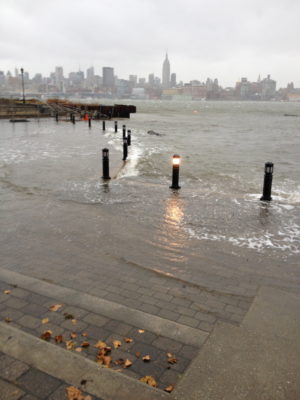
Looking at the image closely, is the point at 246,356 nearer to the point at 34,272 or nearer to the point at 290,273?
the point at 290,273

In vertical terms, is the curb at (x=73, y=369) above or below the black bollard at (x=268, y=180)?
below

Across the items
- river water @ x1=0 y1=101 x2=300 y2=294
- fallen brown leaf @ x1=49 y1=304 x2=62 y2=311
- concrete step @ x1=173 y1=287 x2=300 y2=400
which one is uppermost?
concrete step @ x1=173 y1=287 x2=300 y2=400

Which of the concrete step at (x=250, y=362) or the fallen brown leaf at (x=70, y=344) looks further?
the fallen brown leaf at (x=70, y=344)

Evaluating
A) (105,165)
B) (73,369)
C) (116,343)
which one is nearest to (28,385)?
(73,369)

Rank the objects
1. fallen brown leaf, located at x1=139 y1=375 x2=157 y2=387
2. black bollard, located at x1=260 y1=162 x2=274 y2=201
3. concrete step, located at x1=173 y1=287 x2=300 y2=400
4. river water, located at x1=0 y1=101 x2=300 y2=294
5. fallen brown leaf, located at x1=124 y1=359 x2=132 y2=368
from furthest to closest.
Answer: black bollard, located at x1=260 y1=162 x2=274 y2=201
river water, located at x1=0 y1=101 x2=300 y2=294
fallen brown leaf, located at x1=124 y1=359 x2=132 y2=368
fallen brown leaf, located at x1=139 y1=375 x2=157 y2=387
concrete step, located at x1=173 y1=287 x2=300 y2=400

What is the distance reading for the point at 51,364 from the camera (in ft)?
11.7

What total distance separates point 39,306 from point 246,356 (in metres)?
2.76

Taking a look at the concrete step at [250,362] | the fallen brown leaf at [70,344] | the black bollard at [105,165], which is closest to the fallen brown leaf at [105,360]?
the fallen brown leaf at [70,344]

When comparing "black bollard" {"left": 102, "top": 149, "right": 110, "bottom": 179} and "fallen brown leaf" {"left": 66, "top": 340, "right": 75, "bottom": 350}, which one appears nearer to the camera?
"fallen brown leaf" {"left": 66, "top": 340, "right": 75, "bottom": 350}

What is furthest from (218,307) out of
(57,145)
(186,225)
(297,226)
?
(57,145)

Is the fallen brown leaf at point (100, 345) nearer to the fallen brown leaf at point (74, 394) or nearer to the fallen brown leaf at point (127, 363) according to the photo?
the fallen brown leaf at point (127, 363)

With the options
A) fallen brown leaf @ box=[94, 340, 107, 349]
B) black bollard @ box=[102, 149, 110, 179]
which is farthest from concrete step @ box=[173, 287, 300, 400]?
black bollard @ box=[102, 149, 110, 179]

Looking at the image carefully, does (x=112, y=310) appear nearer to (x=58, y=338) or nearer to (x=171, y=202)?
(x=58, y=338)

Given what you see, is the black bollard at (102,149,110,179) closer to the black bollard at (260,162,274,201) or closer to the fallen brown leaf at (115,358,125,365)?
the black bollard at (260,162,274,201)
